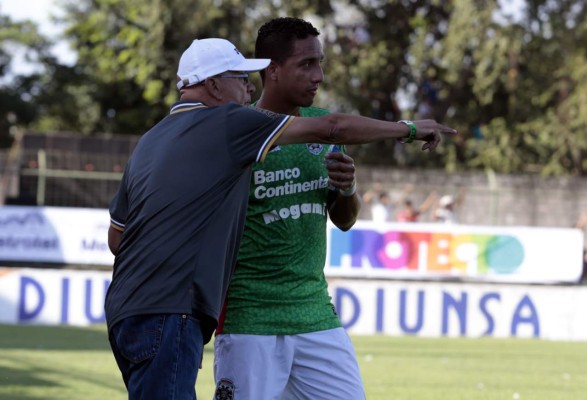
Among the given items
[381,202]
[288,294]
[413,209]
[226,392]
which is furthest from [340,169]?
[413,209]

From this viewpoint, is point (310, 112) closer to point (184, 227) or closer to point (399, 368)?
point (184, 227)

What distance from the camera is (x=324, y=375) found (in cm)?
519

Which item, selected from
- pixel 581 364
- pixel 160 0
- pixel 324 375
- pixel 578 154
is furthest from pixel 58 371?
pixel 578 154

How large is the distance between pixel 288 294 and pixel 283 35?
3.91ft

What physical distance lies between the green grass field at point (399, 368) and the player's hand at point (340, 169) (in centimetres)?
556

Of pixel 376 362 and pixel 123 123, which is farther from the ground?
pixel 123 123

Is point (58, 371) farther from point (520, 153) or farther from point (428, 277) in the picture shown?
point (520, 153)

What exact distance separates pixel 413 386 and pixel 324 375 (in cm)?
652

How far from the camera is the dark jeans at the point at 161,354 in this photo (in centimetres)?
426

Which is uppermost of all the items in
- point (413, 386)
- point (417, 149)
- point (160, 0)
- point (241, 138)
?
point (160, 0)

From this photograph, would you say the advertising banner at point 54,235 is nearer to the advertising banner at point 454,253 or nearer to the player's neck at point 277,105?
the advertising banner at point 454,253

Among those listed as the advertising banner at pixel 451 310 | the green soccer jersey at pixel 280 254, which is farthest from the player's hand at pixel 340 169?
the advertising banner at pixel 451 310

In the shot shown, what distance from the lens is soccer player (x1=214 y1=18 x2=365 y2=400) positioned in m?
5.10

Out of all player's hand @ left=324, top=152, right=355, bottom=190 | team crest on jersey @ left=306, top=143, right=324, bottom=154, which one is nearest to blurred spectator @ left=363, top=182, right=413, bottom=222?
team crest on jersey @ left=306, top=143, right=324, bottom=154
